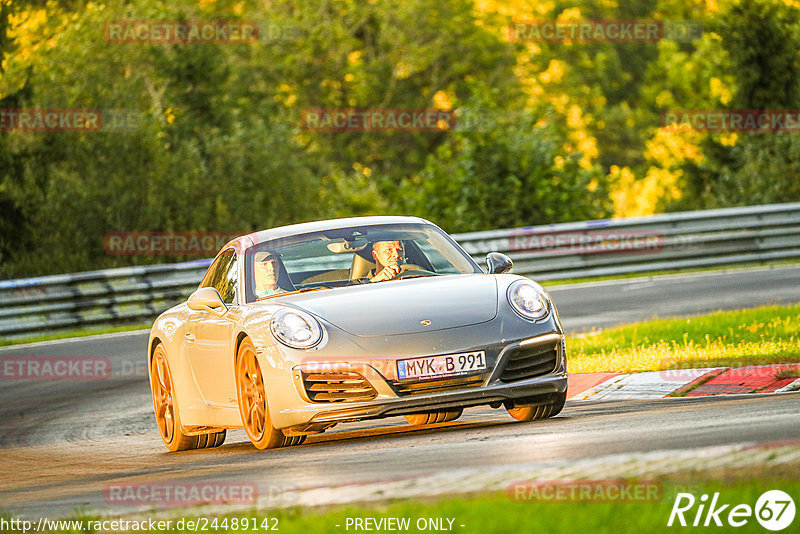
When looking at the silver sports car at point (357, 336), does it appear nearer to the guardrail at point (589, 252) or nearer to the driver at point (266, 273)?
the driver at point (266, 273)

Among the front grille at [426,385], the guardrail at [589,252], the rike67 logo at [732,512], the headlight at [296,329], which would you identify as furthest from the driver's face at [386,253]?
the guardrail at [589,252]

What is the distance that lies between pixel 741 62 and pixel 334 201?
12266mm

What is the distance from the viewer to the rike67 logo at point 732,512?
15.9 feet

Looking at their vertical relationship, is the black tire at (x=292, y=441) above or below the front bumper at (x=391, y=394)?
below

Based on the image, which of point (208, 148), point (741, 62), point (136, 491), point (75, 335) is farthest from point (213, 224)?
point (136, 491)

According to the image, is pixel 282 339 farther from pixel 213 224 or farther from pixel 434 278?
pixel 213 224

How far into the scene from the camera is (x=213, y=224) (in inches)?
1198

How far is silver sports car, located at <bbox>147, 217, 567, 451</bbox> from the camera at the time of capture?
8.55m

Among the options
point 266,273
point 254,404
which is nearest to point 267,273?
Answer: point 266,273

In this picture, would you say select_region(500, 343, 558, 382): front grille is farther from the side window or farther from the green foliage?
the green foliage

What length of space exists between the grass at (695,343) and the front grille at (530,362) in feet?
9.66

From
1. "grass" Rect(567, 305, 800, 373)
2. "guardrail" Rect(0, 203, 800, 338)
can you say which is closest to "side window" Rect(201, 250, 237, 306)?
"grass" Rect(567, 305, 800, 373)

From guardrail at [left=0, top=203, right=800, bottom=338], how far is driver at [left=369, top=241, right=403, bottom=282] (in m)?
11.7

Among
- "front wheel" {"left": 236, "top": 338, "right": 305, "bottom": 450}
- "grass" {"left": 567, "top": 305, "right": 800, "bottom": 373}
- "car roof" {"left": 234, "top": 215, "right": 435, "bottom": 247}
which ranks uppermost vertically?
"car roof" {"left": 234, "top": 215, "right": 435, "bottom": 247}
